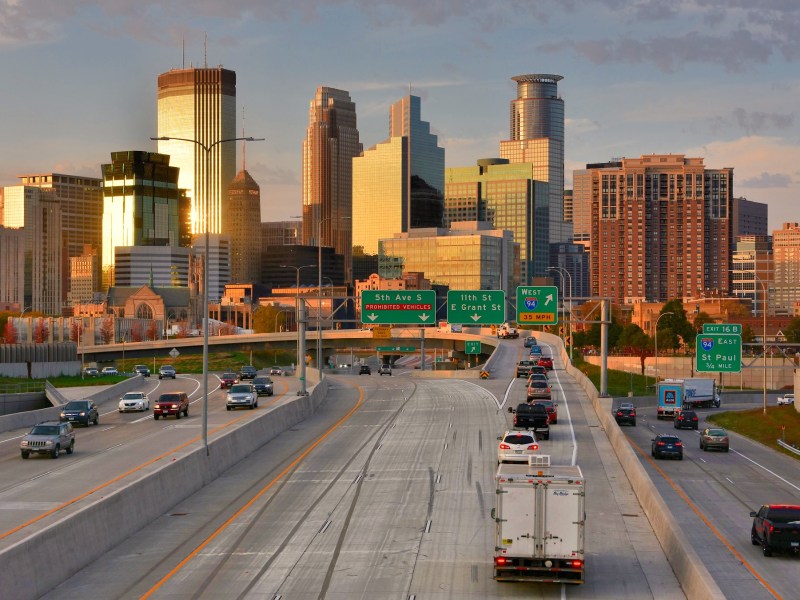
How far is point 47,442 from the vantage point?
4928 centimetres

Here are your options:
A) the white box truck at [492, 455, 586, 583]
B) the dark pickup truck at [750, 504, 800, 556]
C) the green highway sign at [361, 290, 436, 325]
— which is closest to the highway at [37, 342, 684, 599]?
the white box truck at [492, 455, 586, 583]

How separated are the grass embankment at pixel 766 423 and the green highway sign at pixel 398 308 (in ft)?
75.0

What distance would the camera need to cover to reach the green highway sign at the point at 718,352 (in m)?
81.0

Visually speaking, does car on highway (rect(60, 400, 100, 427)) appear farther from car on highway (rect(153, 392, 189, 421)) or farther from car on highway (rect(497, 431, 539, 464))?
car on highway (rect(497, 431, 539, 464))

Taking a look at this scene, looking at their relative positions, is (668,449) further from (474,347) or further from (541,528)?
(474,347)

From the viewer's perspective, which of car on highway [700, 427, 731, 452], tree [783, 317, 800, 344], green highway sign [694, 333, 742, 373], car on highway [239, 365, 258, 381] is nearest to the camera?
car on highway [700, 427, 731, 452]

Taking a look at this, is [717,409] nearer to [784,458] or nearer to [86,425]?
[784,458]

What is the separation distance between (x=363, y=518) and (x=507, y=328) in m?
136

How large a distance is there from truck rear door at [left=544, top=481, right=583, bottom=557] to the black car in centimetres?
5697

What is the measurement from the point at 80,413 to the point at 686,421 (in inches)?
1569

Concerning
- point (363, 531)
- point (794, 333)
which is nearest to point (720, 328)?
point (363, 531)

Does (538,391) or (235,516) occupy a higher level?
(538,391)

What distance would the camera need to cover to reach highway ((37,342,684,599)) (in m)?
26.3

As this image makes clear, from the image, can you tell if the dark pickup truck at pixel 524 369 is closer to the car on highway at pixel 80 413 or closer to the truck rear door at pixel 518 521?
the car on highway at pixel 80 413
